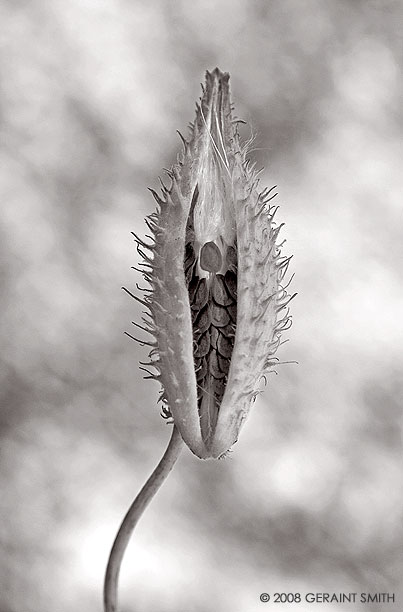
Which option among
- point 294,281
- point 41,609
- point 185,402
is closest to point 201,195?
point 185,402

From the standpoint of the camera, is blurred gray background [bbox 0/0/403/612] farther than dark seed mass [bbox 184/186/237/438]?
Yes

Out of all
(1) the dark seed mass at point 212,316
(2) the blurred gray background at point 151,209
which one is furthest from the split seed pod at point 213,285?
(2) the blurred gray background at point 151,209

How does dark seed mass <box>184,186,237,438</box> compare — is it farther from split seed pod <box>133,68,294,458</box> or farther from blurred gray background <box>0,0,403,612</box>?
blurred gray background <box>0,0,403,612</box>

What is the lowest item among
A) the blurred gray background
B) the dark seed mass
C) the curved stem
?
the curved stem

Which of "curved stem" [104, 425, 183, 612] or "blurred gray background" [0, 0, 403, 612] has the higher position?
"blurred gray background" [0, 0, 403, 612]

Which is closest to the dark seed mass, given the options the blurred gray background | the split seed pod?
the split seed pod

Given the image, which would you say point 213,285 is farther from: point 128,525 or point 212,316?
point 128,525
